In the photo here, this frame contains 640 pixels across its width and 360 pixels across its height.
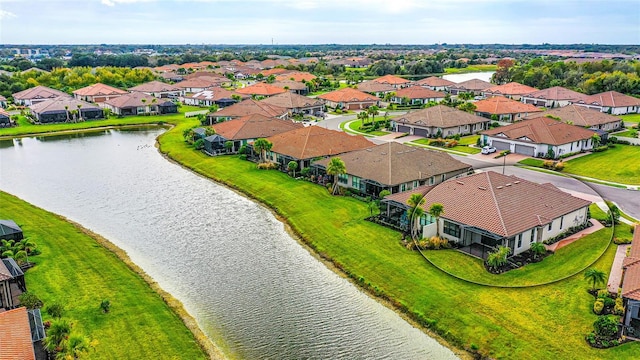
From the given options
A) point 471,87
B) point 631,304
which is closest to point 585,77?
point 471,87

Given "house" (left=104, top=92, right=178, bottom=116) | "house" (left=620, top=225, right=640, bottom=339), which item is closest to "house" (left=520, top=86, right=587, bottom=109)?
"house" (left=104, top=92, right=178, bottom=116)

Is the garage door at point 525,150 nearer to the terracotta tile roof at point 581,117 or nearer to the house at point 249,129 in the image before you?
the terracotta tile roof at point 581,117

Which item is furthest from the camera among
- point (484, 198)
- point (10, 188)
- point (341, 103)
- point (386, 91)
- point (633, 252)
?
point (386, 91)

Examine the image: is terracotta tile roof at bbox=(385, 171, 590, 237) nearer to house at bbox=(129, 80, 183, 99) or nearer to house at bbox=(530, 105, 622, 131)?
house at bbox=(530, 105, 622, 131)

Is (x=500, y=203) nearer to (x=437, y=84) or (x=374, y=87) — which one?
(x=374, y=87)

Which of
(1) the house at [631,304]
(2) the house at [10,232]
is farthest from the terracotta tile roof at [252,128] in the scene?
(1) the house at [631,304]

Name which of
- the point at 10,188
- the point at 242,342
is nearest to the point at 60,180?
the point at 10,188

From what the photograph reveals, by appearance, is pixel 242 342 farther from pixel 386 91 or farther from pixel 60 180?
pixel 386 91
